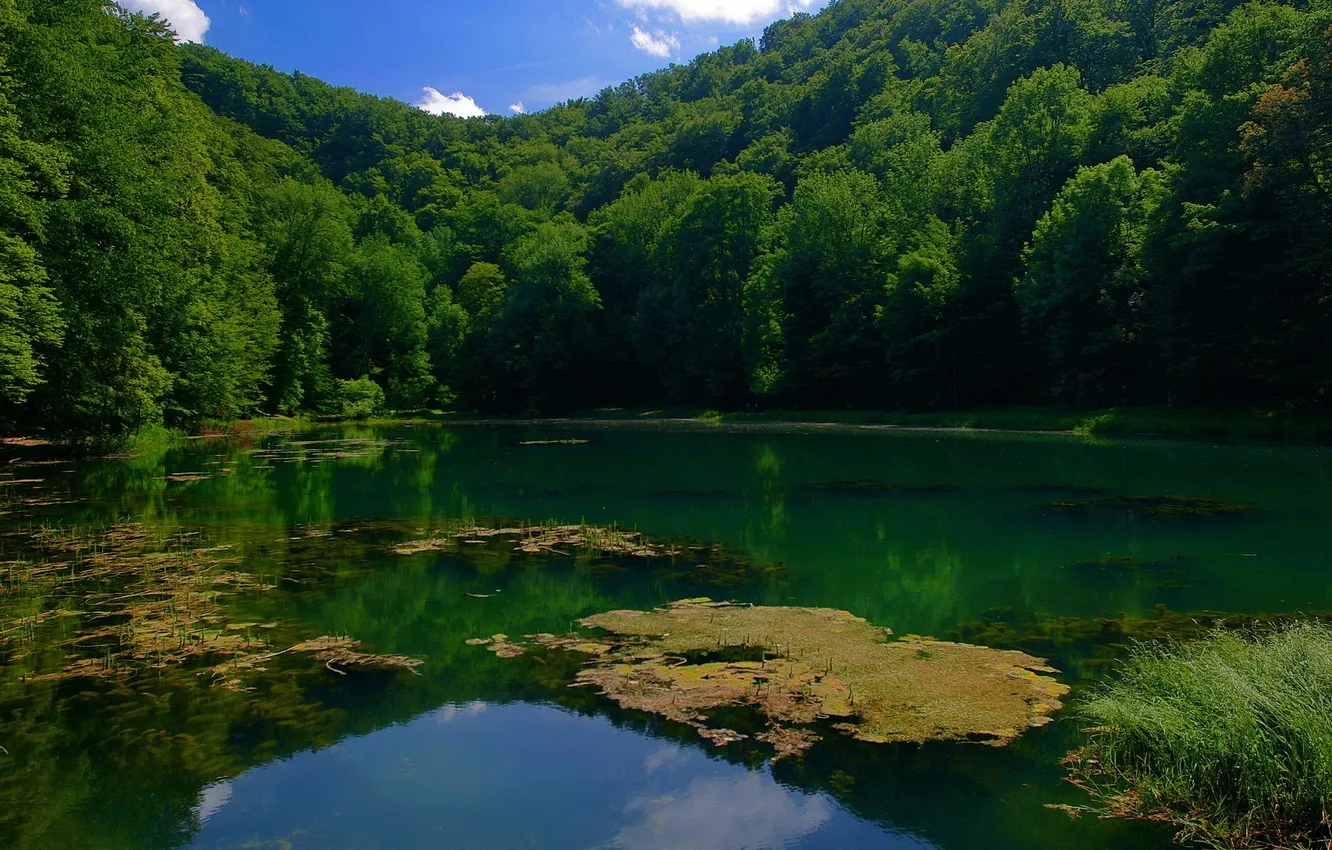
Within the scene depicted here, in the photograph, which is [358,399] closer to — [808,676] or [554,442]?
[554,442]

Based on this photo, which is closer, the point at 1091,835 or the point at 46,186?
the point at 1091,835

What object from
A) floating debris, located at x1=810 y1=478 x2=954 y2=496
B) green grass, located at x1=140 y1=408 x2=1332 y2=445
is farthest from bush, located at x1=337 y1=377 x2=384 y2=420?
floating debris, located at x1=810 y1=478 x2=954 y2=496

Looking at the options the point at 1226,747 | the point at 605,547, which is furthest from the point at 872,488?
the point at 1226,747

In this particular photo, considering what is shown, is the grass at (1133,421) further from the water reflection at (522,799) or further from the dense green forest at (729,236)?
the water reflection at (522,799)

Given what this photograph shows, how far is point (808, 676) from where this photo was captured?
780 centimetres

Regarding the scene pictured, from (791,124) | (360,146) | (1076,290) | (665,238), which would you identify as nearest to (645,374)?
(665,238)

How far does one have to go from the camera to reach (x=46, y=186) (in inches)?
→ 936

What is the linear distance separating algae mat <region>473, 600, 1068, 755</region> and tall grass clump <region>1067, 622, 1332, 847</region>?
0.85 meters

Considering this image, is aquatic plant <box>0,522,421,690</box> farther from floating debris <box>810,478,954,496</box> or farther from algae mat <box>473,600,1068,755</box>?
floating debris <box>810,478,954,496</box>

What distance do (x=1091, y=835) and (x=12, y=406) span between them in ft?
108

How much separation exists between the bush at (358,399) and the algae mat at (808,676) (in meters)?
57.2

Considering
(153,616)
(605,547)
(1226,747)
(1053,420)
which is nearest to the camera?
(1226,747)

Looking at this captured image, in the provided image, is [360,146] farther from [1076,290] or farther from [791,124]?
[1076,290]

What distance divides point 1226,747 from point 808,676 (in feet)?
11.2
